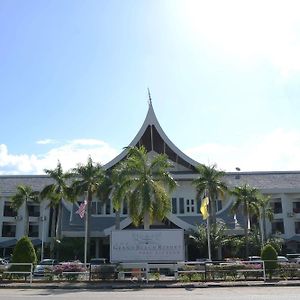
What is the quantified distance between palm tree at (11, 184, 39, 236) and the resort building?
1.68 m

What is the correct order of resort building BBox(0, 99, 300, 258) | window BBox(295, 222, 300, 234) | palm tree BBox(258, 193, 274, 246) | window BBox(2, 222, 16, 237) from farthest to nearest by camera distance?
window BBox(2, 222, 16, 237) → window BBox(295, 222, 300, 234) → resort building BBox(0, 99, 300, 258) → palm tree BBox(258, 193, 274, 246)

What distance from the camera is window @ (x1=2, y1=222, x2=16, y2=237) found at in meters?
52.0

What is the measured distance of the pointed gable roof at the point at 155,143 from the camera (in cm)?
4703

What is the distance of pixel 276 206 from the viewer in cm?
5269

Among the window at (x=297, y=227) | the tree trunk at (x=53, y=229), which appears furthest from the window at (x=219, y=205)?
the tree trunk at (x=53, y=229)

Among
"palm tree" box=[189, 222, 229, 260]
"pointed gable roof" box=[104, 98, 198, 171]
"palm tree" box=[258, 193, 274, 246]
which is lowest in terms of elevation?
"palm tree" box=[189, 222, 229, 260]

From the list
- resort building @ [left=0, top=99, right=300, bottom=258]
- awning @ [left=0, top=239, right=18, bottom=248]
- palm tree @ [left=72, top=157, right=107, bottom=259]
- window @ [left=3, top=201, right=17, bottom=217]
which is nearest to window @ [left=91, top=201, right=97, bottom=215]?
resort building @ [left=0, top=99, right=300, bottom=258]

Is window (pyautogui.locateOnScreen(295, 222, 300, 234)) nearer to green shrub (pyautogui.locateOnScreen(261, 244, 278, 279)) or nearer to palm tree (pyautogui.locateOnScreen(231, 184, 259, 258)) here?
palm tree (pyautogui.locateOnScreen(231, 184, 259, 258))

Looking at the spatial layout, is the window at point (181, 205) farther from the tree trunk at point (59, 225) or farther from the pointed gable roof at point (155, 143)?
the tree trunk at point (59, 225)

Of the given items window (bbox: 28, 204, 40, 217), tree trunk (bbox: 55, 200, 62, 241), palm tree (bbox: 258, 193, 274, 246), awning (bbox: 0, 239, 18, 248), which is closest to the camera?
palm tree (bbox: 258, 193, 274, 246)

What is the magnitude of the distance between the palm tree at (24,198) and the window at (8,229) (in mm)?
3577

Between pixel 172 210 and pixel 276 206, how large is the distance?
13.3 m

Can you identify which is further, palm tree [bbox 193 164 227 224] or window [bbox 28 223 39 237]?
window [bbox 28 223 39 237]

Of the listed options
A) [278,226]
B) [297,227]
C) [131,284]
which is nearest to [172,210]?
[278,226]
